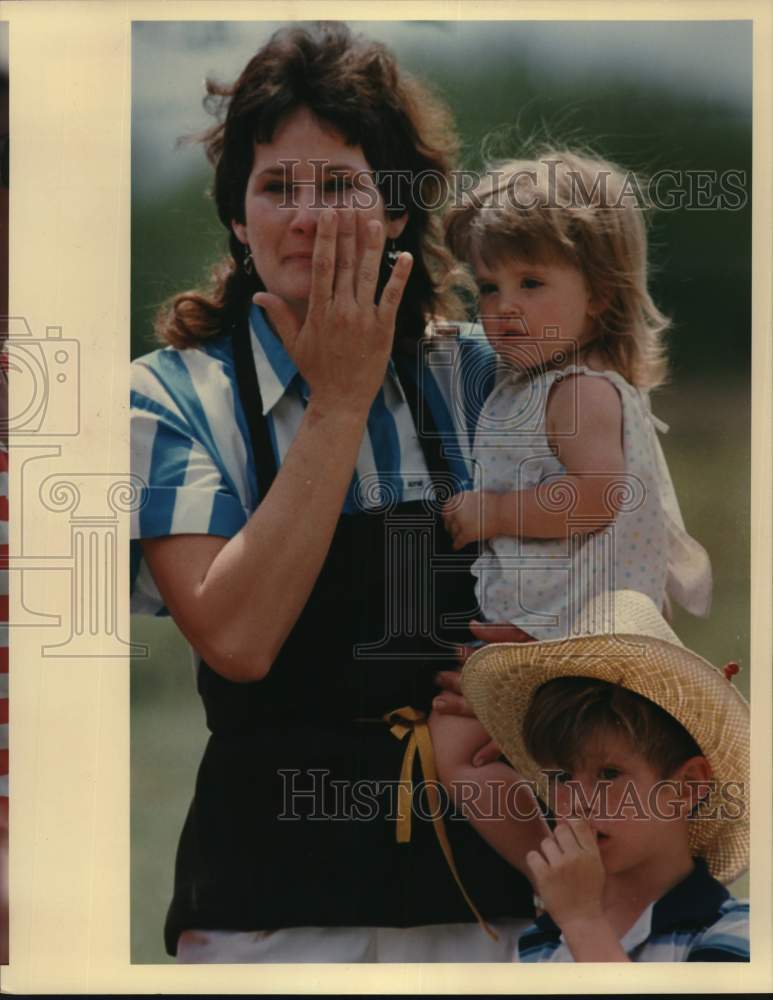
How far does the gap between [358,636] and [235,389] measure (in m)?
0.65

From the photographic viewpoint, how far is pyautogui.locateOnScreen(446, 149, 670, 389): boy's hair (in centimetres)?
349

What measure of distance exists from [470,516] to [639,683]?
1.79ft

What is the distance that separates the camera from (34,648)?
3.58 m

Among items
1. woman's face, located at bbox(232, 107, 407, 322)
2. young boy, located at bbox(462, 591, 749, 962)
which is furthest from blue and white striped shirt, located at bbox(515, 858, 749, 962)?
woman's face, located at bbox(232, 107, 407, 322)

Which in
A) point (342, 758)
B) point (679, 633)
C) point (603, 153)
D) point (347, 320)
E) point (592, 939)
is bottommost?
point (592, 939)

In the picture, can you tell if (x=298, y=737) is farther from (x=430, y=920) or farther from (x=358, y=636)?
(x=430, y=920)

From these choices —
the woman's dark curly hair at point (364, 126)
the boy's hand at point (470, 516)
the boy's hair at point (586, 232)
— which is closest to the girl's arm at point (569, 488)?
the boy's hand at point (470, 516)

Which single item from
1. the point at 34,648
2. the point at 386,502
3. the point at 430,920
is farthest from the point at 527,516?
the point at 34,648

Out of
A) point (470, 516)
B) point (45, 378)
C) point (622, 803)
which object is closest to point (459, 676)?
point (470, 516)

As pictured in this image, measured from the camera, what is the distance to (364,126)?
11.4 ft

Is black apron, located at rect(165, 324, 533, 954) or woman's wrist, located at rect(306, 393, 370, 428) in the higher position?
woman's wrist, located at rect(306, 393, 370, 428)

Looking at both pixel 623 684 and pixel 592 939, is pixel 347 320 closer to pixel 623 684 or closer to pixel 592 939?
pixel 623 684

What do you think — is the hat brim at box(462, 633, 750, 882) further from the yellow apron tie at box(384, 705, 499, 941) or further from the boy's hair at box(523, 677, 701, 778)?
the yellow apron tie at box(384, 705, 499, 941)

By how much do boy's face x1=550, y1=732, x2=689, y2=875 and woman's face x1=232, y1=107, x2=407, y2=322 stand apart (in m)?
1.26
